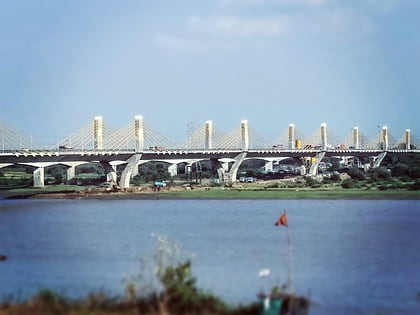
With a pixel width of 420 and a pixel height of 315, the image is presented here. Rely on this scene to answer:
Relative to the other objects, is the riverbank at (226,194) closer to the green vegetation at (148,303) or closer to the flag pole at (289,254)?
the flag pole at (289,254)

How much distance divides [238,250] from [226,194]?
39081 mm

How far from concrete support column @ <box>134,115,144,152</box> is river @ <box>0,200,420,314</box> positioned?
2683 centimetres

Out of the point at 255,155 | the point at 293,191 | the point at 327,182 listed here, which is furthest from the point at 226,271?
the point at 255,155

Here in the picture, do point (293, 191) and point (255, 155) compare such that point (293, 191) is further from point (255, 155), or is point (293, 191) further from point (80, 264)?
point (80, 264)

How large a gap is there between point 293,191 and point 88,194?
57.9ft

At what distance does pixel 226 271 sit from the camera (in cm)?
2409

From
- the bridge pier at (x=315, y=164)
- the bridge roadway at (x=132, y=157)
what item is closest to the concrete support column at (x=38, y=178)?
the bridge roadway at (x=132, y=157)

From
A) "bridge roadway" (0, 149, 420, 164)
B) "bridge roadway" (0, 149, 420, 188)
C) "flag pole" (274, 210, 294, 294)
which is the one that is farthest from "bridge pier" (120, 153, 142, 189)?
"flag pole" (274, 210, 294, 294)

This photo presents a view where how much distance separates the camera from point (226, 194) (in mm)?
68438

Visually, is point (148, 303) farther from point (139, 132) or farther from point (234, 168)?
point (234, 168)

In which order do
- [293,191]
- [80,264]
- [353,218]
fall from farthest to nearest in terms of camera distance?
[293,191] → [353,218] → [80,264]

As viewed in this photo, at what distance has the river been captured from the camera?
2128 cm

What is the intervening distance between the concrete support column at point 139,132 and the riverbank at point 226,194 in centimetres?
594

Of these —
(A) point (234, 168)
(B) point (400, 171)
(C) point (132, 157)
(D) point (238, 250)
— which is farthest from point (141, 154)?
(D) point (238, 250)
